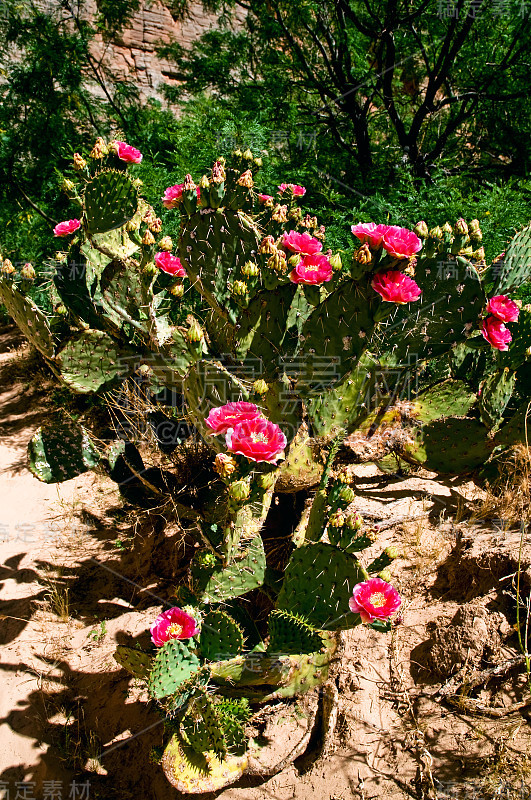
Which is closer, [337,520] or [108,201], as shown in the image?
[337,520]

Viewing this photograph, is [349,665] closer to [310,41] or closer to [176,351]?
[176,351]

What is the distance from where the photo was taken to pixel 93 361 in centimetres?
236

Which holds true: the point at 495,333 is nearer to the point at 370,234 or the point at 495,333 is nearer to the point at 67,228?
the point at 370,234

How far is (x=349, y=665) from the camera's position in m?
2.05

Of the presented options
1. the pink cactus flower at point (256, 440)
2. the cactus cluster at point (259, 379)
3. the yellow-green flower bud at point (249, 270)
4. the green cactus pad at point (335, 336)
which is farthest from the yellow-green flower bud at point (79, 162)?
the pink cactus flower at point (256, 440)

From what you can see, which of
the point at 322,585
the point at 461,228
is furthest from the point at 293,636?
the point at 461,228

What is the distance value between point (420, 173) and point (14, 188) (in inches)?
140

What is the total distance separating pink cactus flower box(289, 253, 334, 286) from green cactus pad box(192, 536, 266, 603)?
0.94 metres

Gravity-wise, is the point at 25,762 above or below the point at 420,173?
below

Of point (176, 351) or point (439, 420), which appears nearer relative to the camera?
point (176, 351)

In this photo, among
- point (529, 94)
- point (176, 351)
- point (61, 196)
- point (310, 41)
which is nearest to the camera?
point (176, 351)

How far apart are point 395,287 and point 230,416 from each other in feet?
2.21

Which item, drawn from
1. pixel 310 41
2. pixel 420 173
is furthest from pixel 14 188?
pixel 420 173

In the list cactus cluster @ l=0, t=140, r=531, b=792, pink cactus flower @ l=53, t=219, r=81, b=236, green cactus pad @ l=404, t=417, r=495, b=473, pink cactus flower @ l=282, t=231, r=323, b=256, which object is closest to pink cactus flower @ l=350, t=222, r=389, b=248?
cactus cluster @ l=0, t=140, r=531, b=792
